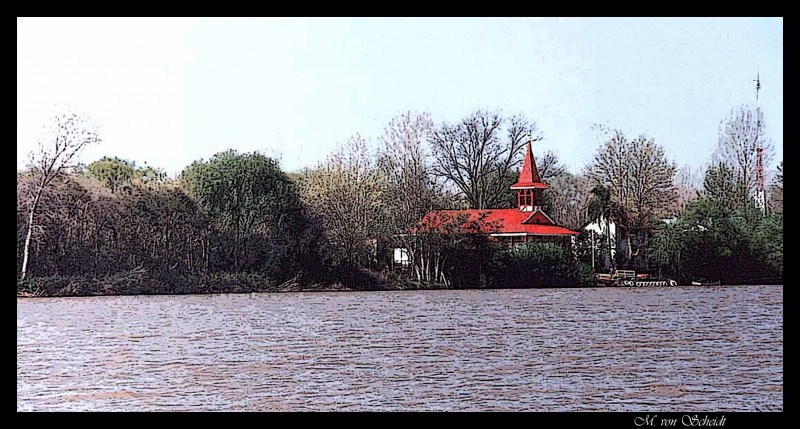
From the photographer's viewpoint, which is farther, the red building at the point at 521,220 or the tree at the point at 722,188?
the tree at the point at 722,188

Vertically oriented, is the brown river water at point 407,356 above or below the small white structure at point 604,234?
below

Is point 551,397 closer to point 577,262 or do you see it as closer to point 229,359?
point 229,359

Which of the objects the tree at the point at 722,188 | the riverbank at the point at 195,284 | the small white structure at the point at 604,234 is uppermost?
the tree at the point at 722,188

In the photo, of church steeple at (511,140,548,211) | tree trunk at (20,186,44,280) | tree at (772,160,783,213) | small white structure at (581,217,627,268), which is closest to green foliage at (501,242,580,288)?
small white structure at (581,217,627,268)

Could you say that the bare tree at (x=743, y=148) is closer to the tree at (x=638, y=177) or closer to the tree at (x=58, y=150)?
the tree at (x=638, y=177)

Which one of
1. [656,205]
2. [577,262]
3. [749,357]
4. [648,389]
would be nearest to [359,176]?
[577,262]

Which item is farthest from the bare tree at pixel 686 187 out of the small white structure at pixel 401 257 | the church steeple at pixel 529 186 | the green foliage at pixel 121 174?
the green foliage at pixel 121 174
